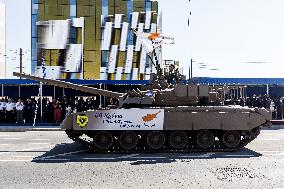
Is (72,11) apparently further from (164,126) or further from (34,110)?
(164,126)

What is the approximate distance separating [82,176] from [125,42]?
29.4 metres

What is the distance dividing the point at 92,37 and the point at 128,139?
82.5 ft

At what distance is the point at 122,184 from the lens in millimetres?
9797

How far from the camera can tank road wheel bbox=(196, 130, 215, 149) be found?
14867 millimetres

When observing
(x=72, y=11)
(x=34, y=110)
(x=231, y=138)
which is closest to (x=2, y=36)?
(x=72, y=11)

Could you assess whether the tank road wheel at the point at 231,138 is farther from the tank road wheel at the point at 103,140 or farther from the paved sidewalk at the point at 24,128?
the paved sidewalk at the point at 24,128

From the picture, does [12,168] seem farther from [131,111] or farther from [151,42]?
[151,42]

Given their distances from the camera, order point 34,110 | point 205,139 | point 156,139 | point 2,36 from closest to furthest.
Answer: point 156,139
point 205,139
point 34,110
point 2,36

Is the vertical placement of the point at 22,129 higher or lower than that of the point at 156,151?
lower

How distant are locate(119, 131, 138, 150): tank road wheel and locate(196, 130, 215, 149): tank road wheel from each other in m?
2.09

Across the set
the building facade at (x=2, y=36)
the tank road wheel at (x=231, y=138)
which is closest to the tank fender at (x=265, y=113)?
the tank road wheel at (x=231, y=138)

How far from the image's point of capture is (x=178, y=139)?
48.7ft

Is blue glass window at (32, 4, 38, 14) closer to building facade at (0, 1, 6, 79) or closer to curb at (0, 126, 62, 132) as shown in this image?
curb at (0, 126, 62, 132)

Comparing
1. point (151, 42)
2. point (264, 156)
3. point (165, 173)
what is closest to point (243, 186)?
point (165, 173)
